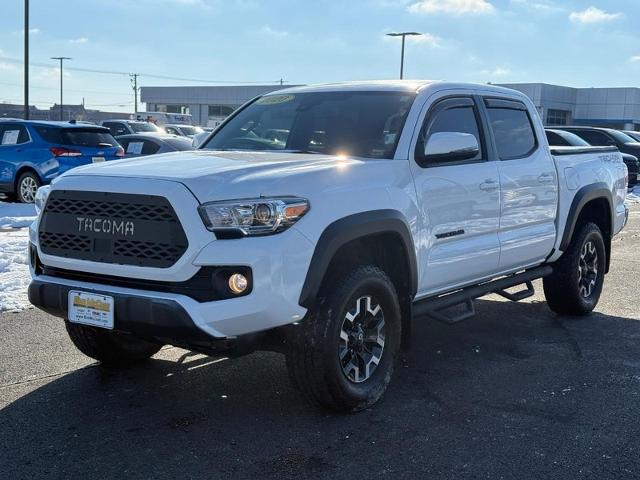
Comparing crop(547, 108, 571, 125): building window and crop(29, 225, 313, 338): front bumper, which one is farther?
crop(547, 108, 571, 125): building window

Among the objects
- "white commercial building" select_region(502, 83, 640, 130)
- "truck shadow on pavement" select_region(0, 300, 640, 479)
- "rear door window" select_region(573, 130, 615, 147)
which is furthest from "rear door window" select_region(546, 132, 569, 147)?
"white commercial building" select_region(502, 83, 640, 130)

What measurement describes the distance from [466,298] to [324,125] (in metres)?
1.58

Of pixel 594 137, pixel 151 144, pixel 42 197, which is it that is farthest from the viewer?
pixel 594 137

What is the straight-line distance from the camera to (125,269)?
395 cm

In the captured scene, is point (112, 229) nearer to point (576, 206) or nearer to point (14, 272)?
point (576, 206)

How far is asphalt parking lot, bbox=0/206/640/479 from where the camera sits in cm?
374

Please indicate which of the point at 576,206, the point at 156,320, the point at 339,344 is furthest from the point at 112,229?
the point at 576,206

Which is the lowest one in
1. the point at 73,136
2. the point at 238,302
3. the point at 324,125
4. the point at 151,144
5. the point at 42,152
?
the point at 238,302

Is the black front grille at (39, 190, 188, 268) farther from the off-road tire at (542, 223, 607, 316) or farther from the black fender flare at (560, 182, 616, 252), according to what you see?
the off-road tire at (542, 223, 607, 316)

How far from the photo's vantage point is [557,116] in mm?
69125

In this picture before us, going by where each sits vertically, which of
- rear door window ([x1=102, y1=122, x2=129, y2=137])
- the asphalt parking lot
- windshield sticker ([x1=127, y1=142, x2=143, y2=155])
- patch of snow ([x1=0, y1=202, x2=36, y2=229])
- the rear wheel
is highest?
rear door window ([x1=102, y1=122, x2=129, y2=137])

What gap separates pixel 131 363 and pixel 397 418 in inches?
79.0

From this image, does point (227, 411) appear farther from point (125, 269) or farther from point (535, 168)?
point (535, 168)

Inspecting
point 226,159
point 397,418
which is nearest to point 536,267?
point 397,418
